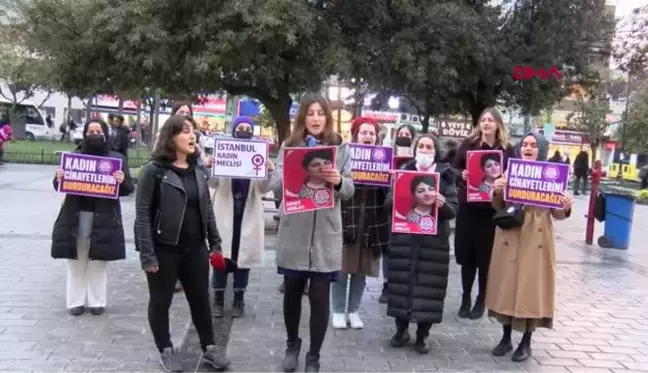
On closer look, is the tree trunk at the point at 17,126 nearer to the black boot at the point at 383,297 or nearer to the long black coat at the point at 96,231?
the long black coat at the point at 96,231

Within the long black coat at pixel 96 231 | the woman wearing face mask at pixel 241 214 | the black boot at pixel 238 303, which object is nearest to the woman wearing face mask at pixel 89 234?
the long black coat at pixel 96 231

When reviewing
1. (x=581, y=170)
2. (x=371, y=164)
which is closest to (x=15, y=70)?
(x=581, y=170)

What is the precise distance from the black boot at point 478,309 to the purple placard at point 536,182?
5.78 feet

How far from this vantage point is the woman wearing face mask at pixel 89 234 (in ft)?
20.0

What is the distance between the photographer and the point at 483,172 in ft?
20.5

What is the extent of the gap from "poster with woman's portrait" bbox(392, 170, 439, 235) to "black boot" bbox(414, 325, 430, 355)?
0.86 meters

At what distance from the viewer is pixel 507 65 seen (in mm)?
12312

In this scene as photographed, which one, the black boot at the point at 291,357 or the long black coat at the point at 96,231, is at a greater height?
the long black coat at the point at 96,231

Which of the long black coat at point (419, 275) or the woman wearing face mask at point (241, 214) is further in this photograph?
the woman wearing face mask at point (241, 214)

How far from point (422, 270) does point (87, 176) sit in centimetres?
315

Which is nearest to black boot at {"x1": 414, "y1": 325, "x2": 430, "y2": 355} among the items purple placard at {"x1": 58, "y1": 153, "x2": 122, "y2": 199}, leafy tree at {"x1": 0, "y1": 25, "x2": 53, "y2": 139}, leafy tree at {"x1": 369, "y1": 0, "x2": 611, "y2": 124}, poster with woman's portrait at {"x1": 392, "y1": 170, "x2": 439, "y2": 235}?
poster with woman's portrait at {"x1": 392, "y1": 170, "x2": 439, "y2": 235}

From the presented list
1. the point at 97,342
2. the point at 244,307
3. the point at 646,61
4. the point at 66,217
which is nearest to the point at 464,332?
the point at 244,307

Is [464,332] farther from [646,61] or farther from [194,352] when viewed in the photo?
[646,61]

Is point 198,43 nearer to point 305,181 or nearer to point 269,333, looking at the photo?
point 269,333
